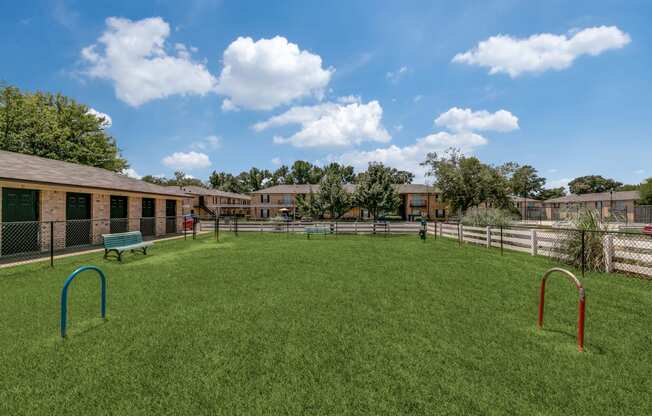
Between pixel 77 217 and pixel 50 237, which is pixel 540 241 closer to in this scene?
pixel 50 237

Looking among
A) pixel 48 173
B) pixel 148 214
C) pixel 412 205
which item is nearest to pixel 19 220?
pixel 48 173

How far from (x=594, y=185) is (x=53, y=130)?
13231 centimetres

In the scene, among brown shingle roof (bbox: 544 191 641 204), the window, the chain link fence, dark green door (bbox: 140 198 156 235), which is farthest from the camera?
the window

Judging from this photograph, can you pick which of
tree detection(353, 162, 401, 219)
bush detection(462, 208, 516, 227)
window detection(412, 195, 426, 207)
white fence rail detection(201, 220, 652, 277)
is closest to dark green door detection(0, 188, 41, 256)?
white fence rail detection(201, 220, 652, 277)

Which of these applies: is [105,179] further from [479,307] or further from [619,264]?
[619,264]

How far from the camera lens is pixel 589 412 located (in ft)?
9.36

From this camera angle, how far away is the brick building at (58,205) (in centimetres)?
1221

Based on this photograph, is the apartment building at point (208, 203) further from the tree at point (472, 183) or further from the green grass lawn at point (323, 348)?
the green grass lawn at point (323, 348)

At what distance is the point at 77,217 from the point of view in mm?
15547

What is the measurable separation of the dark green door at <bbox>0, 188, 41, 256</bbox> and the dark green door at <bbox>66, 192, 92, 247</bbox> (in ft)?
5.17

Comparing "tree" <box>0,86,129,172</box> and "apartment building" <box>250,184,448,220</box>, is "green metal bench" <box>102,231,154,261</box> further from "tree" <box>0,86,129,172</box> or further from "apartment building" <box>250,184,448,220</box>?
"apartment building" <box>250,184,448,220</box>

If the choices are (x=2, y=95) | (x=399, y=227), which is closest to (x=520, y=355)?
(x=399, y=227)

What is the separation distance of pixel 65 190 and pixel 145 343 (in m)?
14.8

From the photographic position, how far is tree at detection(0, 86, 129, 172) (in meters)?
27.5
